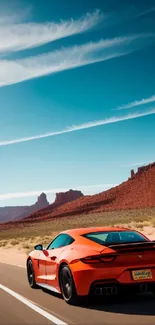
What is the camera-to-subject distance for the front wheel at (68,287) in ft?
25.3

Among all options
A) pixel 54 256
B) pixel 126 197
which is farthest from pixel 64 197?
pixel 54 256

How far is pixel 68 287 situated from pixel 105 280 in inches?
31.8

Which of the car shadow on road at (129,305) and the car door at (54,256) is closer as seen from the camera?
the car shadow on road at (129,305)

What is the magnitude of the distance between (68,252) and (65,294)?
670 mm

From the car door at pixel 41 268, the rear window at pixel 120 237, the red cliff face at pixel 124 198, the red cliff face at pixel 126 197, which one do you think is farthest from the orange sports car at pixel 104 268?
the red cliff face at pixel 126 197

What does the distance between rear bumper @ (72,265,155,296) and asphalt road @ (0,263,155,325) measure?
0.30 metres

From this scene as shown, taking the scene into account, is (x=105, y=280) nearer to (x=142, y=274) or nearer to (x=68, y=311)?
(x=142, y=274)

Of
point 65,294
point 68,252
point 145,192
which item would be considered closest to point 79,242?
point 68,252

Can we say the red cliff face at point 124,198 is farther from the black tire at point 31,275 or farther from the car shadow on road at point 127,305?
the car shadow on road at point 127,305

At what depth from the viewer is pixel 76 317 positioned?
692cm

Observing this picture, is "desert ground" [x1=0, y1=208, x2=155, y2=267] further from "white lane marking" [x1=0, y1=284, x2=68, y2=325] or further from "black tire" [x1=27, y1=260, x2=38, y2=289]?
"white lane marking" [x1=0, y1=284, x2=68, y2=325]

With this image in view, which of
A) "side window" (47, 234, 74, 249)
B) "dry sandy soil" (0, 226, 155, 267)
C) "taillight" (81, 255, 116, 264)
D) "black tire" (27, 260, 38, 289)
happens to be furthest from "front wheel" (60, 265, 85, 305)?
"dry sandy soil" (0, 226, 155, 267)

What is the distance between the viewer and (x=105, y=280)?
7.45 m

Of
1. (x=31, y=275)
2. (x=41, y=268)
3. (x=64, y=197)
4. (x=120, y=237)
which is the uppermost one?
(x=64, y=197)
